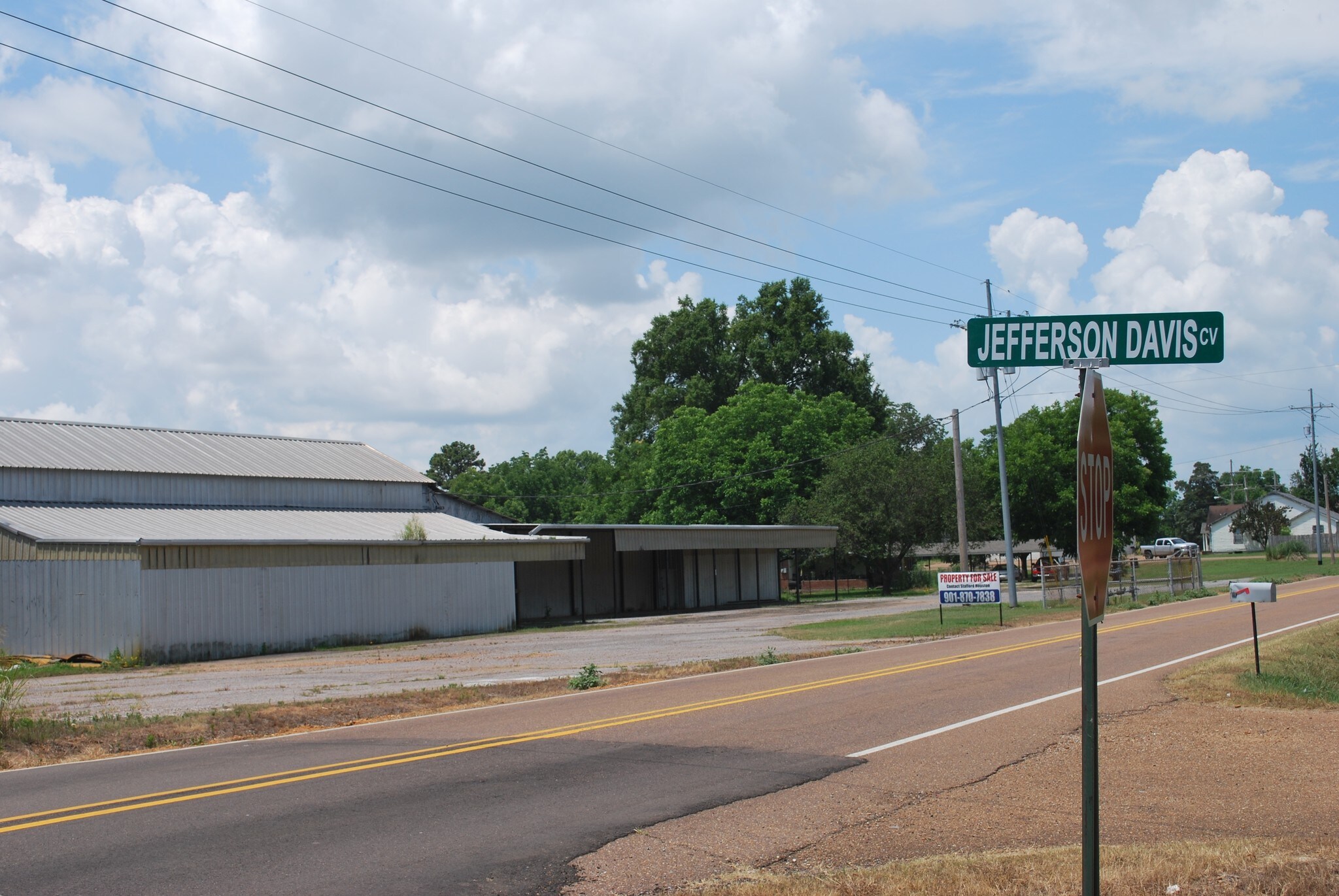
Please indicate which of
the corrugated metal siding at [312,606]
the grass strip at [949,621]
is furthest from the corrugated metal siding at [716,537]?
the grass strip at [949,621]

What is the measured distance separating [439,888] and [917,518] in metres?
53.4

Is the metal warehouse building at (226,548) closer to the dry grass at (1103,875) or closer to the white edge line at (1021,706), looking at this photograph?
the white edge line at (1021,706)

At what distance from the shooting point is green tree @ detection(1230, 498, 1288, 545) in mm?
93625

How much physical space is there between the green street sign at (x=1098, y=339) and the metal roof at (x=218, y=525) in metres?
27.4

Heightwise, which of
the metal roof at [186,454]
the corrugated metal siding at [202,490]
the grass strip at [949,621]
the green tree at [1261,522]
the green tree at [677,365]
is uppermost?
the green tree at [677,365]

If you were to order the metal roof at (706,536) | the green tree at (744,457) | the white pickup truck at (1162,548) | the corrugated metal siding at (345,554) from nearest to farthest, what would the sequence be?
the corrugated metal siding at (345,554), the metal roof at (706,536), the green tree at (744,457), the white pickup truck at (1162,548)

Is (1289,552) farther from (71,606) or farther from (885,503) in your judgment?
(71,606)

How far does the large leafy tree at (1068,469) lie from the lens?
68.4 metres

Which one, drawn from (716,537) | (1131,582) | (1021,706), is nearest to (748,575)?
(716,537)

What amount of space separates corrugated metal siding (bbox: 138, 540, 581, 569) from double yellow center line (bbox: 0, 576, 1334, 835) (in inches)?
753

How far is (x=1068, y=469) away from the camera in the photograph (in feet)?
227

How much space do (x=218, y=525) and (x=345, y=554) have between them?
5.05m

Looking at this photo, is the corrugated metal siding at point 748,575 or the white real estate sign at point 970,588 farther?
the corrugated metal siding at point 748,575

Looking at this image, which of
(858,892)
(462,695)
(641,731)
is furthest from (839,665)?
(858,892)
